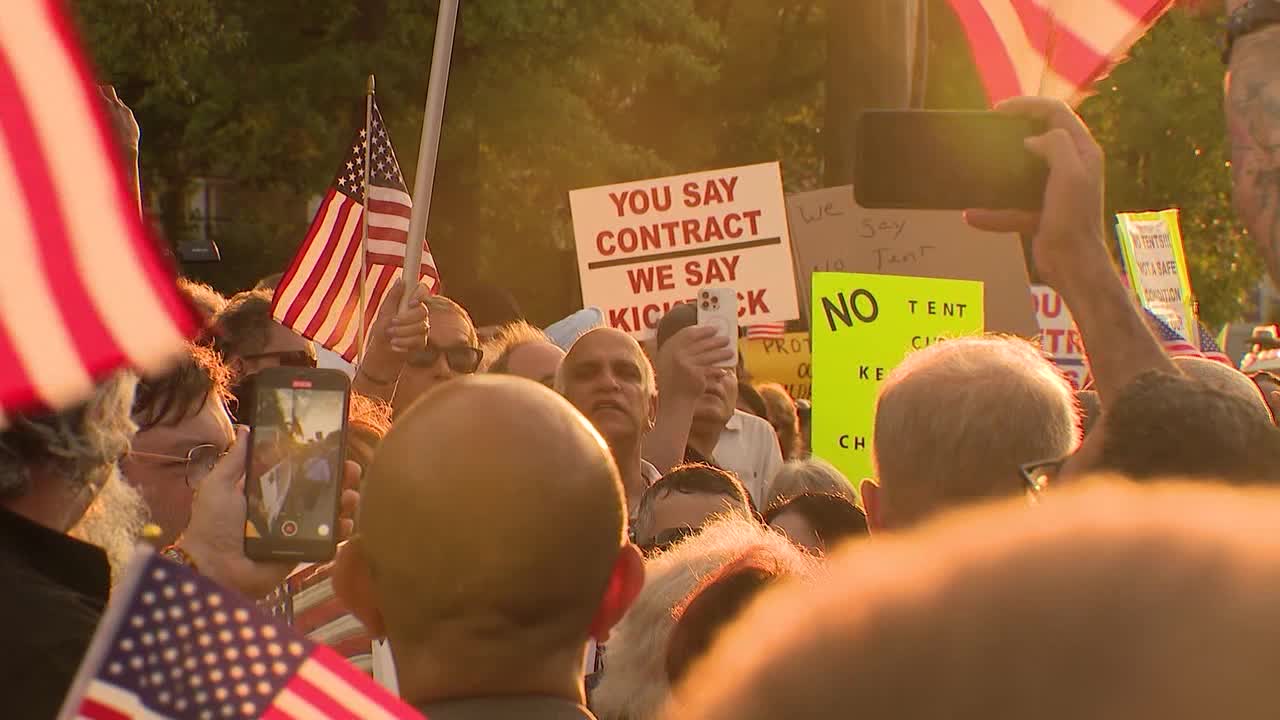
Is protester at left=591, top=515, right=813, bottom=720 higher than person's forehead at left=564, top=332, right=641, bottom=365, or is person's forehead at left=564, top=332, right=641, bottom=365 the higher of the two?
person's forehead at left=564, top=332, right=641, bottom=365

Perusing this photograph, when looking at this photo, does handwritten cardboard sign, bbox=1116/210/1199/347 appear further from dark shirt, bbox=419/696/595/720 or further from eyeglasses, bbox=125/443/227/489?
dark shirt, bbox=419/696/595/720

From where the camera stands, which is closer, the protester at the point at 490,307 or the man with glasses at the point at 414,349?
the man with glasses at the point at 414,349

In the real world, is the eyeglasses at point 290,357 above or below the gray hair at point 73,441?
below

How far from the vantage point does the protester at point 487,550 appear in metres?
1.87

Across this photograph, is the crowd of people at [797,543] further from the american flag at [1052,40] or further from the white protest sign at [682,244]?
the white protest sign at [682,244]

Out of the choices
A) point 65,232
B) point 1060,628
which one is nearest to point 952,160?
point 65,232

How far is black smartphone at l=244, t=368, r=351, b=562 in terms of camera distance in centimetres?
274

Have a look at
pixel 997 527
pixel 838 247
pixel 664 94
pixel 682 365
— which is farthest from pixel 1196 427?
pixel 664 94

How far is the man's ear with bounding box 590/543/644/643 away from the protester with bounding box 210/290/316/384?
→ 3549 mm

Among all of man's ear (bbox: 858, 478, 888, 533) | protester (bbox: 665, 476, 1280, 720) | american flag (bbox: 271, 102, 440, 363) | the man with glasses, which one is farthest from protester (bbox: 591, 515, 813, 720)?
american flag (bbox: 271, 102, 440, 363)

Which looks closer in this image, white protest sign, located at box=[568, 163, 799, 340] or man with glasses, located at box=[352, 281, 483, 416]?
man with glasses, located at box=[352, 281, 483, 416]

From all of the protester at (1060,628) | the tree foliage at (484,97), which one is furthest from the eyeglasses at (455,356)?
the tree foliage at (484,97)

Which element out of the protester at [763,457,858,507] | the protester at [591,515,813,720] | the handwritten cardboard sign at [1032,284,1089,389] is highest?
the protester at [591,515,813,720]

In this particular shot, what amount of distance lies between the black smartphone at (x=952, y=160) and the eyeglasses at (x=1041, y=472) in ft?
1.28
